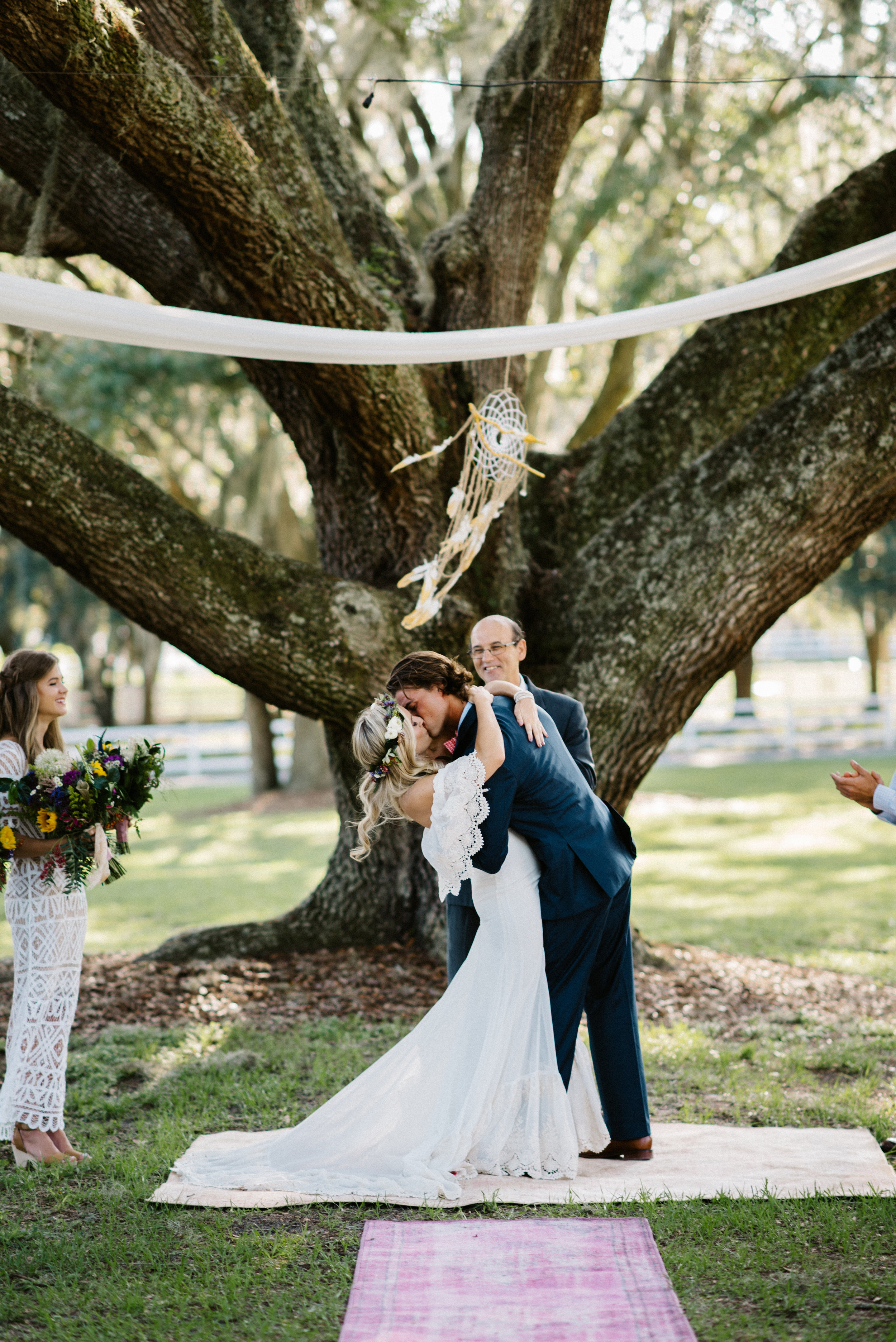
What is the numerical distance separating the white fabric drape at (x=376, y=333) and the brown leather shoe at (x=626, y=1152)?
9.34ft

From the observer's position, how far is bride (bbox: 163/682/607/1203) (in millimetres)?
3709

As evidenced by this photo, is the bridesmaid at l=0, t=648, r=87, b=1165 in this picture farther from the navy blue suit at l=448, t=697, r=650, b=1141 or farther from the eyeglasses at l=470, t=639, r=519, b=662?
the eyeglasses at l=470, t=639, r=519, b=662

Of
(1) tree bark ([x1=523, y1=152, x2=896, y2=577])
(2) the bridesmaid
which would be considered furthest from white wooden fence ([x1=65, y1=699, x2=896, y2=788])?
(2) the bridesmaid

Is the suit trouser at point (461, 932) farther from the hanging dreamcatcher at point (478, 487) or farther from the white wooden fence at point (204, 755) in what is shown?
the white wooden fence at point (204, 755)

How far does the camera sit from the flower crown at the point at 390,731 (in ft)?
12.5

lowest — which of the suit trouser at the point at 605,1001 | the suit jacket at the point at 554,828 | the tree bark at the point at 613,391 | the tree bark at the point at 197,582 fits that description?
the suit trouser at the point at 605,1001

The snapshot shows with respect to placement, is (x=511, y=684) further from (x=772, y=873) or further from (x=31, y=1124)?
(x=772, y=873)

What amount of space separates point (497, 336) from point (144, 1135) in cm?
319

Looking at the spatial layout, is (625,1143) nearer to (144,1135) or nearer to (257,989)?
(144,1135)

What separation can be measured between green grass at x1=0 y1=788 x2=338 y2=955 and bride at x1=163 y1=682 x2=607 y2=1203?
4.74ft

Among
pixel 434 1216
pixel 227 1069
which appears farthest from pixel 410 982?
pixel 434 1216

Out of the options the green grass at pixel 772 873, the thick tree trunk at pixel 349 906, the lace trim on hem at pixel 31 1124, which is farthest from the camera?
the green grass at pixel 772 873

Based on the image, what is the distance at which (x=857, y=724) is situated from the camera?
21.6 meters

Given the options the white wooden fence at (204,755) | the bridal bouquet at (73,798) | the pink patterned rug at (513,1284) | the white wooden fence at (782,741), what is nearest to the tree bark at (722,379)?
the bridal bouquet at (73,798)
